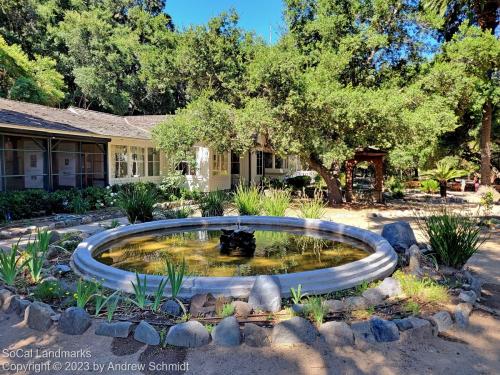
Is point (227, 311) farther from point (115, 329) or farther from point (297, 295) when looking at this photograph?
point (115, 329)

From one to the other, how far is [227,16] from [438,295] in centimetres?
1148

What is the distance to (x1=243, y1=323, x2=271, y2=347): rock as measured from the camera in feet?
10.3

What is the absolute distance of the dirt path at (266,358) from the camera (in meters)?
2.84

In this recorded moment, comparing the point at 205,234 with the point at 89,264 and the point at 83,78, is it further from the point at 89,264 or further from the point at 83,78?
the point at 83,78

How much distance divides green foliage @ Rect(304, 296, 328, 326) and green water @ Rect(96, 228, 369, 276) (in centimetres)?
162

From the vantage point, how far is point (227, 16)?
12555mm

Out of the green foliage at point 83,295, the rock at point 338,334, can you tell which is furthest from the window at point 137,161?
the rock at point 338,334

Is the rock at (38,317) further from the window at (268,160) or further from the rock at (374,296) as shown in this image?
the window at (268,160)

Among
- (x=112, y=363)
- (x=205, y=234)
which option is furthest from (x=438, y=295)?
(x=205, y=234)

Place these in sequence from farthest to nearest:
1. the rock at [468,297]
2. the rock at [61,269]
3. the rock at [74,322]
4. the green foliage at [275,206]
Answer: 1. the green foliage at [275,206]
2. the rock at [61,269]
3. the rock at [468,297]
4. the rock at [74,322]

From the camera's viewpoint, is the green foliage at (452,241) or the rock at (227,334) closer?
the rock at (227,334)

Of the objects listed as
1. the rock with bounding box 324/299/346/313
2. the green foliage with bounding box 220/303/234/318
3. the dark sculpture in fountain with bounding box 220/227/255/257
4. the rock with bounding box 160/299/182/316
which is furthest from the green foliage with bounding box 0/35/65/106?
the rock with bounding box 324/299/346/313

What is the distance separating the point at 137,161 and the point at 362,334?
14832mm

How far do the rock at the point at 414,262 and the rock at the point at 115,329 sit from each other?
3410 millimetres
